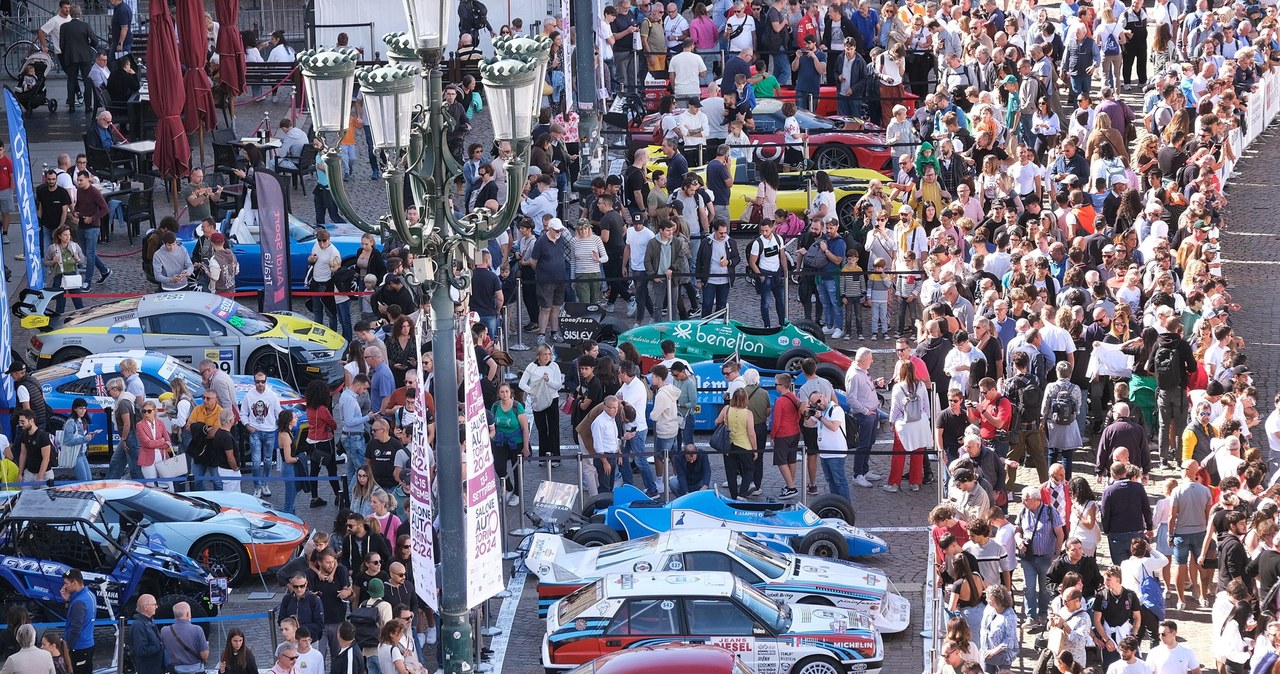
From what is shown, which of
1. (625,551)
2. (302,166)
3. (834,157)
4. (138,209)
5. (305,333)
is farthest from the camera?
(302,166)

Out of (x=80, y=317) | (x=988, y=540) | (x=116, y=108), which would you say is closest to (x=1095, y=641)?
(x=988, y=540)

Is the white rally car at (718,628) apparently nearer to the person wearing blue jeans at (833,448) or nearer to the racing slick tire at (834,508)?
the racing slick tire at (834,508)

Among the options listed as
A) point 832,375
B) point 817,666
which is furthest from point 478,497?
point 832,375

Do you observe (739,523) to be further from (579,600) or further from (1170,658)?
(1170,658)

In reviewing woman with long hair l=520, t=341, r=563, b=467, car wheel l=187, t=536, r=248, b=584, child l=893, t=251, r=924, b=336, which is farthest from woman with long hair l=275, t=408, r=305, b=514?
child l=893, t=251, r=924, b=336

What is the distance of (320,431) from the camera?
66.1 ft

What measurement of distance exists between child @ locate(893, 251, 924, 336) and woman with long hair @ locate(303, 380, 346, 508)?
789 centimetres

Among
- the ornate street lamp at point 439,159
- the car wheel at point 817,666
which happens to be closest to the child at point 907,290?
the car wheel at point 817,666

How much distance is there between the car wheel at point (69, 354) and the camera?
909 inches

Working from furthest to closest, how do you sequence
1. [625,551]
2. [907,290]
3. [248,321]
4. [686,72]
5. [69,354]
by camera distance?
[686,72], [907,290], [248,321], [69,354], [625,551]

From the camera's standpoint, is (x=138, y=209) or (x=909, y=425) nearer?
(x=909, y=425)

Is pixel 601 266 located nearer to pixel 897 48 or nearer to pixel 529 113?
pixel 897 48

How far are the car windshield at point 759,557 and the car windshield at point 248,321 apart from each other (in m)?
8.20

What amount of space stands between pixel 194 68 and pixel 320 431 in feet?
35.3
